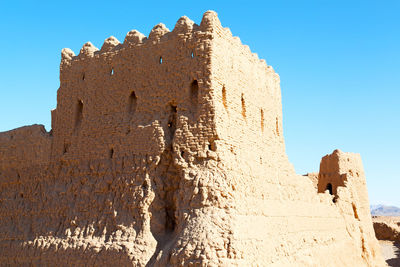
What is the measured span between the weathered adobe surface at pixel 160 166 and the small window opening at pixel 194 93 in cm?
3

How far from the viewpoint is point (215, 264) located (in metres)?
9.55

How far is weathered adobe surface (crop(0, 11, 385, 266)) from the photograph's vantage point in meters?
10.7

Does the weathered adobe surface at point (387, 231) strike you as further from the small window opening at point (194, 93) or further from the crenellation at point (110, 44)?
the crenellation at point (110, 44)

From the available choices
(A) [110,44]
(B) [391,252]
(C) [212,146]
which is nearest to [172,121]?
(C) [212,146]

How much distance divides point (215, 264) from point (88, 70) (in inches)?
288

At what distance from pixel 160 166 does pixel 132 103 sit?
226 cm

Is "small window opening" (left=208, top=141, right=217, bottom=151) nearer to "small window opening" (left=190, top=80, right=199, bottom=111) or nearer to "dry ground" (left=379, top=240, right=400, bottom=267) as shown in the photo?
"small window opening" (left=190, top=80, right=199, bottom=111)

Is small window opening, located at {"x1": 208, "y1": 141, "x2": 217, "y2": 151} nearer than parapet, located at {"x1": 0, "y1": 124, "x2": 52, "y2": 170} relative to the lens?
Yes

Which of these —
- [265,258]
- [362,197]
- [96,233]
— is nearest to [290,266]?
[265,258]

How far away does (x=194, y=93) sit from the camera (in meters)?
11.6

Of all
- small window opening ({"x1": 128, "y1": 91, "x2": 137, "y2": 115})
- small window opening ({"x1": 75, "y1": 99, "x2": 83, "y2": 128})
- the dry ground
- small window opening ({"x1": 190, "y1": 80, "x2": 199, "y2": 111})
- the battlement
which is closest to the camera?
the battlement

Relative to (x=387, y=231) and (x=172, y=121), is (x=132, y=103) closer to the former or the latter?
(x=172, y=121)

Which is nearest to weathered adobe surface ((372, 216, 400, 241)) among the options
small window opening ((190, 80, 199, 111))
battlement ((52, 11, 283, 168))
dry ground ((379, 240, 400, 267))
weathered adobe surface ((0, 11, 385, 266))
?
dry ground ((379, 240, 400, 267))

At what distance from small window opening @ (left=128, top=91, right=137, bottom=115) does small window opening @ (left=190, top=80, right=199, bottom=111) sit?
1933mm
